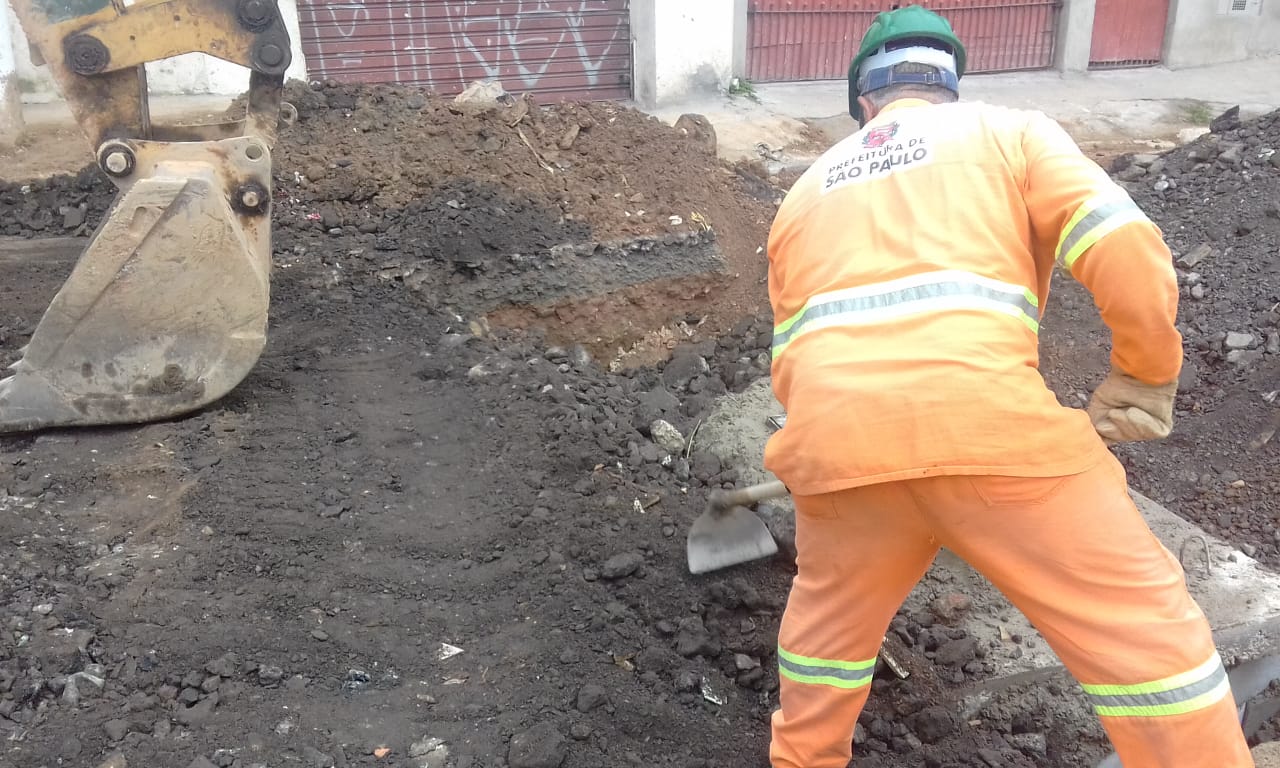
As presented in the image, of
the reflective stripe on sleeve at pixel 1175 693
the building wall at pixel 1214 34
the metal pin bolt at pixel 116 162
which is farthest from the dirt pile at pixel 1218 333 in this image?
the building wall at pixel 1214 34

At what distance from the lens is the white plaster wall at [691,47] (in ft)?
31.3

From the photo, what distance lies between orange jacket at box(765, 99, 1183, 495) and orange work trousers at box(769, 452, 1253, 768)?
0.26 ft

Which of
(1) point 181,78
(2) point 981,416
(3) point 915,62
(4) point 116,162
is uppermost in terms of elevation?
(3) point 915,62

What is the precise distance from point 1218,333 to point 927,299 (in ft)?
12.5

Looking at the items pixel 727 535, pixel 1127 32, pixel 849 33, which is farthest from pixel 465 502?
pixel 1127 32

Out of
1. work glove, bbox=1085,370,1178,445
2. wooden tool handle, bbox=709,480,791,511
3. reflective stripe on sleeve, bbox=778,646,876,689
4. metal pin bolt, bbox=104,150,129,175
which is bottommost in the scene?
wooden tool handle, bbox=709,480,791,511

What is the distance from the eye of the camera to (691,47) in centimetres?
969

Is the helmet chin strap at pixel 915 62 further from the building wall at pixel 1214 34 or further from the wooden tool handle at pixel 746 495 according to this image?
the building wall at pixel 1214 34

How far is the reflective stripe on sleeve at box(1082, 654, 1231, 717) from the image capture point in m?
2.04

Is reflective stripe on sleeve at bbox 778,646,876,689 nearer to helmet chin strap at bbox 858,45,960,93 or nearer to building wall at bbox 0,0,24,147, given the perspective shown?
helmet chin strap at bbox 858,45,960,93

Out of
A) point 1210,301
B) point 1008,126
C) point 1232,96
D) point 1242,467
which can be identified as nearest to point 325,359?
point 1008,126

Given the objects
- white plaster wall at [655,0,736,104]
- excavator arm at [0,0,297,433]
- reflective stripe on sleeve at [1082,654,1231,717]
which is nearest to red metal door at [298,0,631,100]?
white plaster wall at [655,0,736,104]

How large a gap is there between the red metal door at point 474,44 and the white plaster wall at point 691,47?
41 cm

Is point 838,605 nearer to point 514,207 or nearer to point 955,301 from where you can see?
point 955,301
